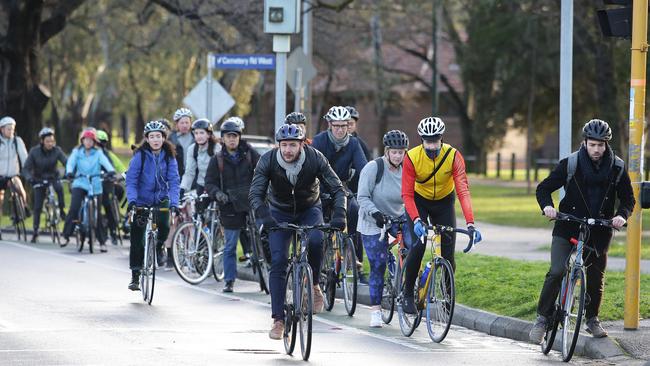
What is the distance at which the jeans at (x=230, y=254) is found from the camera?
16156 mm

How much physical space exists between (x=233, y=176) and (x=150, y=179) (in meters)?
1.01

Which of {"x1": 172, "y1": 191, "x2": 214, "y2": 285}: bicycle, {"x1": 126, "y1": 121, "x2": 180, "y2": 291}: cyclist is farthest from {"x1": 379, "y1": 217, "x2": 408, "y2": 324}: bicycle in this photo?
{"x1": 172, "y1": 191, "x2": 214, "y2": 285}: bicycle

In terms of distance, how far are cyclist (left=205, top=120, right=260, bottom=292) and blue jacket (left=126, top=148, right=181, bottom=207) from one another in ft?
1.72

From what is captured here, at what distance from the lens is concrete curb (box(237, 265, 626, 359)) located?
1126 centimetres

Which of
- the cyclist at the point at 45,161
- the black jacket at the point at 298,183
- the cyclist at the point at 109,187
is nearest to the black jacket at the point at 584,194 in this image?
the black jacket at the point at 298,183

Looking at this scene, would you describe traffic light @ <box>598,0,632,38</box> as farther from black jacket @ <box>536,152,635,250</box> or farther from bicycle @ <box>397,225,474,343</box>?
bicycle @ <box>397,225,474,343</box>

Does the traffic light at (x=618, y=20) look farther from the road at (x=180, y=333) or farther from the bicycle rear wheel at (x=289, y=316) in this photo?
the bicycle rear wheel at (x=289, y=316)

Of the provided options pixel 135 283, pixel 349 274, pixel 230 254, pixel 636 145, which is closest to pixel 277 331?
pixel 349 274

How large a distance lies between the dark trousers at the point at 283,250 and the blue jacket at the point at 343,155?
11.1ft

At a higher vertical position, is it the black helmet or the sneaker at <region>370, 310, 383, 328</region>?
the black helmet

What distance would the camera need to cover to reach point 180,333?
1225 centimetres

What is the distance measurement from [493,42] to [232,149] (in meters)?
34.6

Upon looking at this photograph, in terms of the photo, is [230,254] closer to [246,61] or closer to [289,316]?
[289,316]

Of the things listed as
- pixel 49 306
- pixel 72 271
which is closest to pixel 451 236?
pixel 49 306
